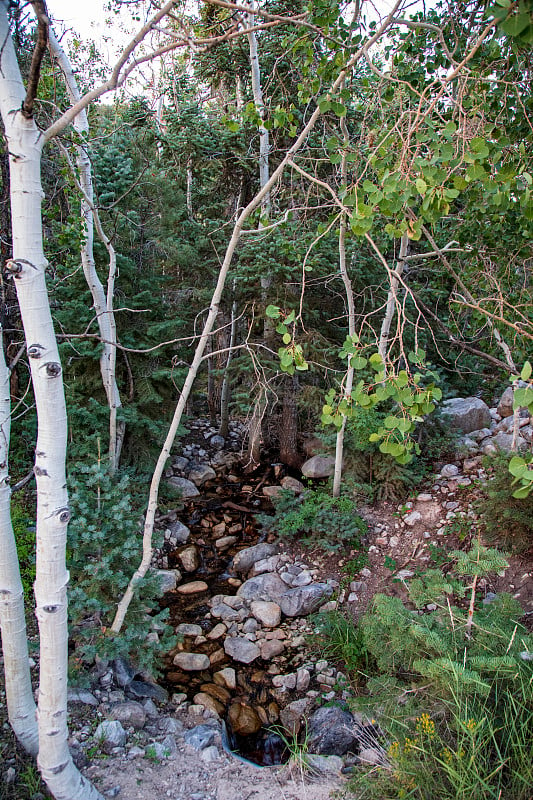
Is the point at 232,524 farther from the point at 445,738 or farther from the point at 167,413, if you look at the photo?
the point at 445,738

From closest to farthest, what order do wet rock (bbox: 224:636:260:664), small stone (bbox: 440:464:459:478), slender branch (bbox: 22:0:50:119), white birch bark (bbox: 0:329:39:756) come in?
slender branch (bbox: 22:0:50:119) < white birch bark (bbox: 0:329:39:756) < wet rock (bbox: 224:636:260:664) < small stone (bbox: 440:464:459:478)

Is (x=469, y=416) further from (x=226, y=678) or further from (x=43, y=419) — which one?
(x=43, y=419)

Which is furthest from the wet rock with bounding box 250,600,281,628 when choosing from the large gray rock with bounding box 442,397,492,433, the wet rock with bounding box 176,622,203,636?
the large gray rock with bounding box 442,397,492,433

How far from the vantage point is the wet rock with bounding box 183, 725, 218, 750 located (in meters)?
3.26

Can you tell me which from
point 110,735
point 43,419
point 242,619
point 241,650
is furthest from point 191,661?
point 43,419

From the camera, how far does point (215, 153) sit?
688 centimetres

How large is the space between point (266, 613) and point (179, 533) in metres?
1.79

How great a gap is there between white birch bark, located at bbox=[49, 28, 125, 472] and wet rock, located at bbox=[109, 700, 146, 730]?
7.65 ft

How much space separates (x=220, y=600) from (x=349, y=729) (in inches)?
82.1

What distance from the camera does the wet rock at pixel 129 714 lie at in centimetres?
→ 329

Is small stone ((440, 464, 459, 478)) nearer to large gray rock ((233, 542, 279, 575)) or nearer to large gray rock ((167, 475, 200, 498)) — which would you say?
large gray rock ((233, 542, 279, 575))

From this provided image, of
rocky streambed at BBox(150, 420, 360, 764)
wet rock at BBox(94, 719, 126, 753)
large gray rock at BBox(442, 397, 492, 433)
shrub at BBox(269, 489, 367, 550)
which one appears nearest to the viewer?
wet rock at BBox(94, 719, 126, 753)

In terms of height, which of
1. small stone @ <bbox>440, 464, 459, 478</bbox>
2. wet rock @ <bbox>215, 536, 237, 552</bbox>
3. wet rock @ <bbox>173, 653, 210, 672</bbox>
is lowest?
wet rock @ <bbox>173, 653, 210, 672</bbox>

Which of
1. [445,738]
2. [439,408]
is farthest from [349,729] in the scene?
[439,408]
